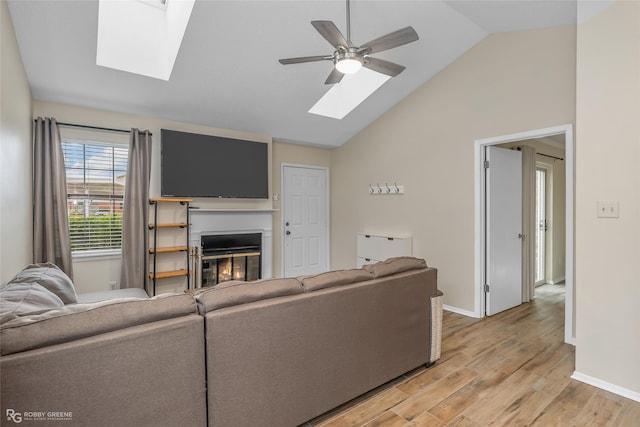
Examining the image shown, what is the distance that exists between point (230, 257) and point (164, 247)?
3.14 feet

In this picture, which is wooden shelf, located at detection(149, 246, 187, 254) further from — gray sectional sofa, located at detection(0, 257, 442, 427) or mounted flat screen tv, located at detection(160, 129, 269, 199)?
gray sectional sofa, located at detection(0, 257, 442, 427)

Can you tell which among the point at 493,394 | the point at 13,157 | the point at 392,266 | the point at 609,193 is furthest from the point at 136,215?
the point at 609,193

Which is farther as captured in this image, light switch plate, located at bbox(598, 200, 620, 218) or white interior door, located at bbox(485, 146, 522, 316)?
white interior door, located at bbox(485, 146, 522, 316)

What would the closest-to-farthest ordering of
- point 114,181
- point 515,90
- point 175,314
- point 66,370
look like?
point 66,370 < point 175,314 < point 515,90 < point 114,181

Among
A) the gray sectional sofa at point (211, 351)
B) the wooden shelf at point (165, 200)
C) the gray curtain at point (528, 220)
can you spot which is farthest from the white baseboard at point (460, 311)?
the wooden shelf at point (165, 200)

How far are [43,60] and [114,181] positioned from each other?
147cm

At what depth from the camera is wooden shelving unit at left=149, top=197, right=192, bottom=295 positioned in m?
4.06

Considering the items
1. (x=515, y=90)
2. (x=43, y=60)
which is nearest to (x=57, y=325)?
(x=43, y=60)

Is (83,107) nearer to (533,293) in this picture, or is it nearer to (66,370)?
(66,370)

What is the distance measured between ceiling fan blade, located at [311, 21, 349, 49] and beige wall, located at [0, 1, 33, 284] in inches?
82.8

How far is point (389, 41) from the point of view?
95.3 inches

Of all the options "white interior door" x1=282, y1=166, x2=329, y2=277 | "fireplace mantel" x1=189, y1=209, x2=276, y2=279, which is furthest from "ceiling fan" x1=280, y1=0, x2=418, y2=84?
"white interior door" x1=282, y1=166, x2=329, y2=277

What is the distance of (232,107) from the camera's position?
4.25 meters

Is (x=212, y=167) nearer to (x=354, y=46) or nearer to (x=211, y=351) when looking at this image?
(x=354, y=46)
